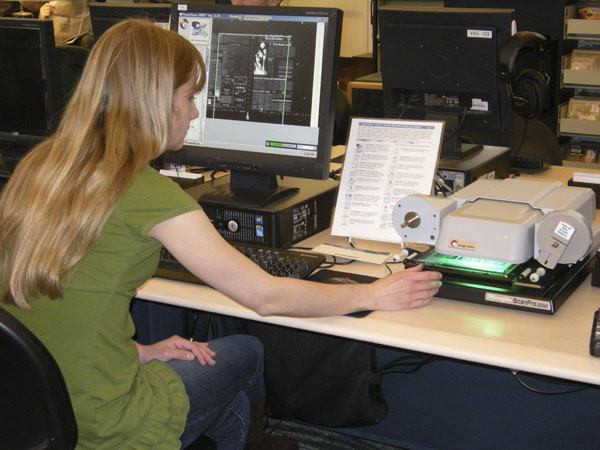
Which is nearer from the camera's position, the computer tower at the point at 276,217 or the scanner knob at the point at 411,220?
the scanner knob at the point at 411,220

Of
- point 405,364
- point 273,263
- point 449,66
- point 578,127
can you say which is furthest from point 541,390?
point 578,127

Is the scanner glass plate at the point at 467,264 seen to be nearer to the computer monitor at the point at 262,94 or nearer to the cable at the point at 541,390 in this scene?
the computer monitor at the point at 262,94

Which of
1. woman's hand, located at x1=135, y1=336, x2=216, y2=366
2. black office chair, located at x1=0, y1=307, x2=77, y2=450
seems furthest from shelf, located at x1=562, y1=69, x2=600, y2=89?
black office chair, located at x1=0, y1=307, x2=77, y2=450

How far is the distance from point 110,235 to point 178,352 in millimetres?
384

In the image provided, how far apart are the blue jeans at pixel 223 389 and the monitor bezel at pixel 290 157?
0.42 m

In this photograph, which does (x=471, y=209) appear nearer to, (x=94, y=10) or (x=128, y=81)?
(x=128, y=81)

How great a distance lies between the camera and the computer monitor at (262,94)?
1.86 m

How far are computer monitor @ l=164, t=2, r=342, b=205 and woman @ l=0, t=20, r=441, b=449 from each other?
0.46 m

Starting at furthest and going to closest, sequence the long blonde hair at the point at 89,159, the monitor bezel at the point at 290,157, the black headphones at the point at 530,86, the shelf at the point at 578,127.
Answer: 1. the shelf at the point at 578,127
2. the black headphones at the point at 530,86
3. the monitor bezel at the point at 290,157
4. the long blonde hair at the point at 89,159

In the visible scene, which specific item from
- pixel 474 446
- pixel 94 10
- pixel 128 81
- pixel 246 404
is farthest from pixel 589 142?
pixel 128 81

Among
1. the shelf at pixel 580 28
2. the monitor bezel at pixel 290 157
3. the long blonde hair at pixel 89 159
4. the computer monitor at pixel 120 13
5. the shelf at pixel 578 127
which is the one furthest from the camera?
the shelf at pixel 578 127

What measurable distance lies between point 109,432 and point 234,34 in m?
1.00

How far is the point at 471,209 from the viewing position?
1619mm

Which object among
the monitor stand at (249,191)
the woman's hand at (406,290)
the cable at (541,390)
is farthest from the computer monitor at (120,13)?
the cable at (541,390)
